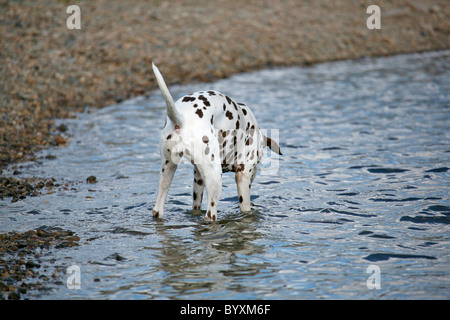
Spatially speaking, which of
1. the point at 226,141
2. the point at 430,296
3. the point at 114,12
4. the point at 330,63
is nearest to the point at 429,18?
the point at 330,63

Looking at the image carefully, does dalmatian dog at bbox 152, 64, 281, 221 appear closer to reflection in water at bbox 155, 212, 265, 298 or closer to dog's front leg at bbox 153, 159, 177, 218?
dog's front leg at bbox 153, 159, 177, 218

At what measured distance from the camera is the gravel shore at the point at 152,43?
14438 mm

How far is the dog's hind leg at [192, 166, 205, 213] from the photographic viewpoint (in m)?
8.27

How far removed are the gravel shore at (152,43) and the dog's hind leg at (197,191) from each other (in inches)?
154

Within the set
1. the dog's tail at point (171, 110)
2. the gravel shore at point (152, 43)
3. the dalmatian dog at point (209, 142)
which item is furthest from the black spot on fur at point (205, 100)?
the gravel shore at point (152, 43)

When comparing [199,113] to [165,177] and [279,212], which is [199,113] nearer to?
[165,177]

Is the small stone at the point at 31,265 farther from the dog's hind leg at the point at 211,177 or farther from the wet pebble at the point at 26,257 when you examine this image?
the dog's hind leg at the point at 211,177

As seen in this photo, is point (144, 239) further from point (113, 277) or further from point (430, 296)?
point (430, 296)

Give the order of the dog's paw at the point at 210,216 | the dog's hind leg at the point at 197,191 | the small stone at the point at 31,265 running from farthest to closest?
the dog's hind leg at the point at 197,191
the dog's paw at the point at 210,216
the small stone at the point at 31,265

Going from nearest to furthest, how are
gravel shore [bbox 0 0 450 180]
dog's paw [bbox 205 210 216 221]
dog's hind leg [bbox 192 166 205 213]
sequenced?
dog's paw [bbox 205 210 216 221]
dog's hind leg [bbox 192 166 205 213]
gravel shore [bbox 0 0 450 180]

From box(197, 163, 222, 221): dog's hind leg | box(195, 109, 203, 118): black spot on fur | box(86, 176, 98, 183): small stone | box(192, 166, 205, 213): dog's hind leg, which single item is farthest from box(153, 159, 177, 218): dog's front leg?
box(86, 176, 98, 183): small stone

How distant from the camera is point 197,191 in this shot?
8.46m

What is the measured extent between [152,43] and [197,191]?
1165 centimetres

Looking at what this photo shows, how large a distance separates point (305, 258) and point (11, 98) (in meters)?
9.29
